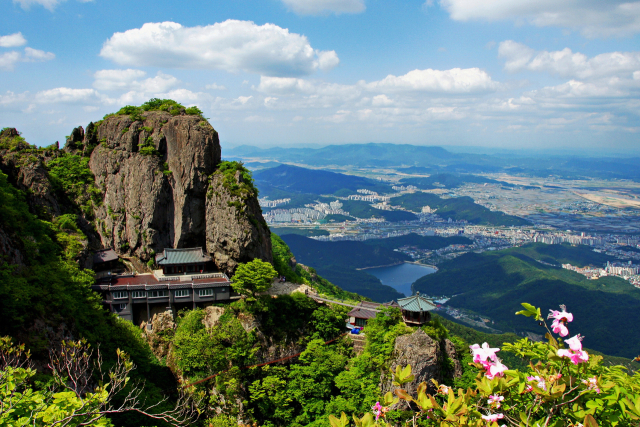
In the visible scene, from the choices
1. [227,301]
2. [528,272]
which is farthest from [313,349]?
[528,272]

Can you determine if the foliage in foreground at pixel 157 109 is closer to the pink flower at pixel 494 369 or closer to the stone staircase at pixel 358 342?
the stone staircase at pixel 358 342

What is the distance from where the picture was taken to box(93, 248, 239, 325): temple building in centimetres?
2719

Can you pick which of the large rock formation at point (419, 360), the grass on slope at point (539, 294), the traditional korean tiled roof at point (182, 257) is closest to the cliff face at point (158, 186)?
the traditional korean tiled roof at point (182, 257)

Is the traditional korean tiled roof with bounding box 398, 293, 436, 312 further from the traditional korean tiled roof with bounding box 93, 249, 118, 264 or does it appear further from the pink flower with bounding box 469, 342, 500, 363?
the traditional korean tiled roof with bounding box 93, 249, 118, 264

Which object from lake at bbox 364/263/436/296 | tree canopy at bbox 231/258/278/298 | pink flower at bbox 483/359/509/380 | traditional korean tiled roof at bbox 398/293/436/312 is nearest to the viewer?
pink flower at bbox 483/359/509/380

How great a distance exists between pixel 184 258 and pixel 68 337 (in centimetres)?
972

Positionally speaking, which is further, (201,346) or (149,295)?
(149,295)

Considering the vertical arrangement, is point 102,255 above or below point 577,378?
below

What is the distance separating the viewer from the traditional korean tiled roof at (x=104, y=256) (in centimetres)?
2933

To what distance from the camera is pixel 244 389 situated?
83.6 feet

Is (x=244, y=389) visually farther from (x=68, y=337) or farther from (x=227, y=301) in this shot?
(x=68, y=337)

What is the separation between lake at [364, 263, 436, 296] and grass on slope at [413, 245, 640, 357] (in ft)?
12.0

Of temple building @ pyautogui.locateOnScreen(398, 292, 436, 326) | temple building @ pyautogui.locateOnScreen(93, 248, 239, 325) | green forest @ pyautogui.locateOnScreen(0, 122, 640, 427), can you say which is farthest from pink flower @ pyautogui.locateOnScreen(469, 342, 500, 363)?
temple building @ pyautogui.locateOnScreen(93, 248, 239, 325)

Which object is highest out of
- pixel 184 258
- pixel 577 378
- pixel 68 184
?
pixel 68 184
